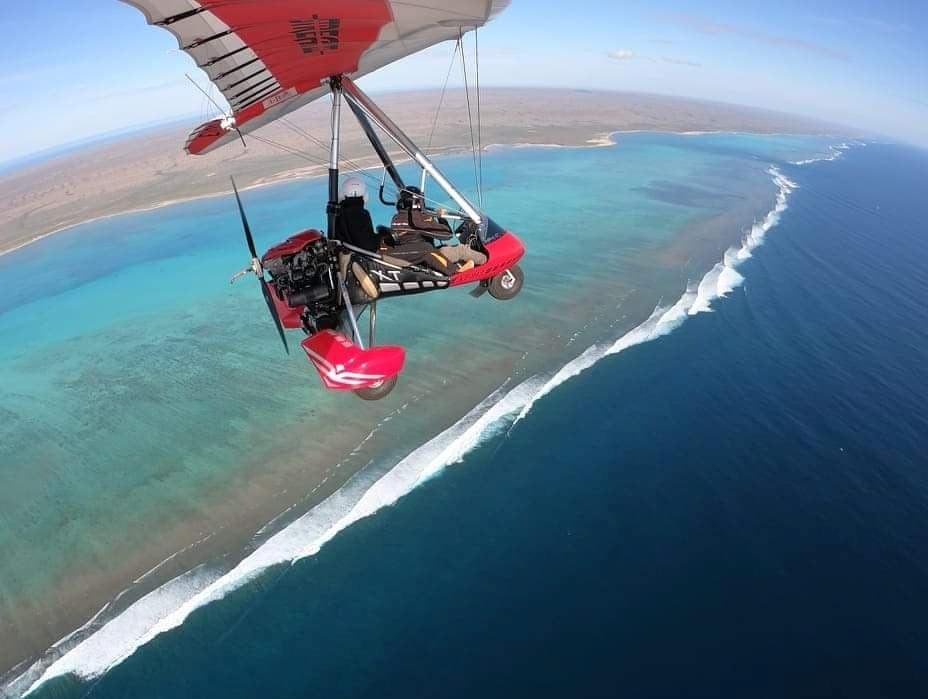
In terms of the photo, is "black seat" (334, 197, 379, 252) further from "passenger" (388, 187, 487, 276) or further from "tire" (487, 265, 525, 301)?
"tire" (487, 265, 525, 301)

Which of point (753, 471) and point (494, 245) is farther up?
point (494, 245)

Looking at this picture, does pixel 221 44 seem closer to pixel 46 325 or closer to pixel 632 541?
pixel 632 541

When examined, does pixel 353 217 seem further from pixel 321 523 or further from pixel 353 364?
pixel 321 523

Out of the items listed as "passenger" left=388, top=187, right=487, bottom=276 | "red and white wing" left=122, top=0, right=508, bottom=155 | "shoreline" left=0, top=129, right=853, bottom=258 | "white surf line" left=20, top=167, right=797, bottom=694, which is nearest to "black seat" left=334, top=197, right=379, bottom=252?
"passenger" left=388, top=187, right=487, bottom=276

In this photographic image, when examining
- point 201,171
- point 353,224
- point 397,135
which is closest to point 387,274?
point 353,224

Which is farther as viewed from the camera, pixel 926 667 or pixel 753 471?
pixel 753 471

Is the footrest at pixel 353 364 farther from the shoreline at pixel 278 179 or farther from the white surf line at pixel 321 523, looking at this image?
the shoreline at pixel 278 179

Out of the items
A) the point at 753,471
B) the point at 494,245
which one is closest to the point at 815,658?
the point at 753,471
